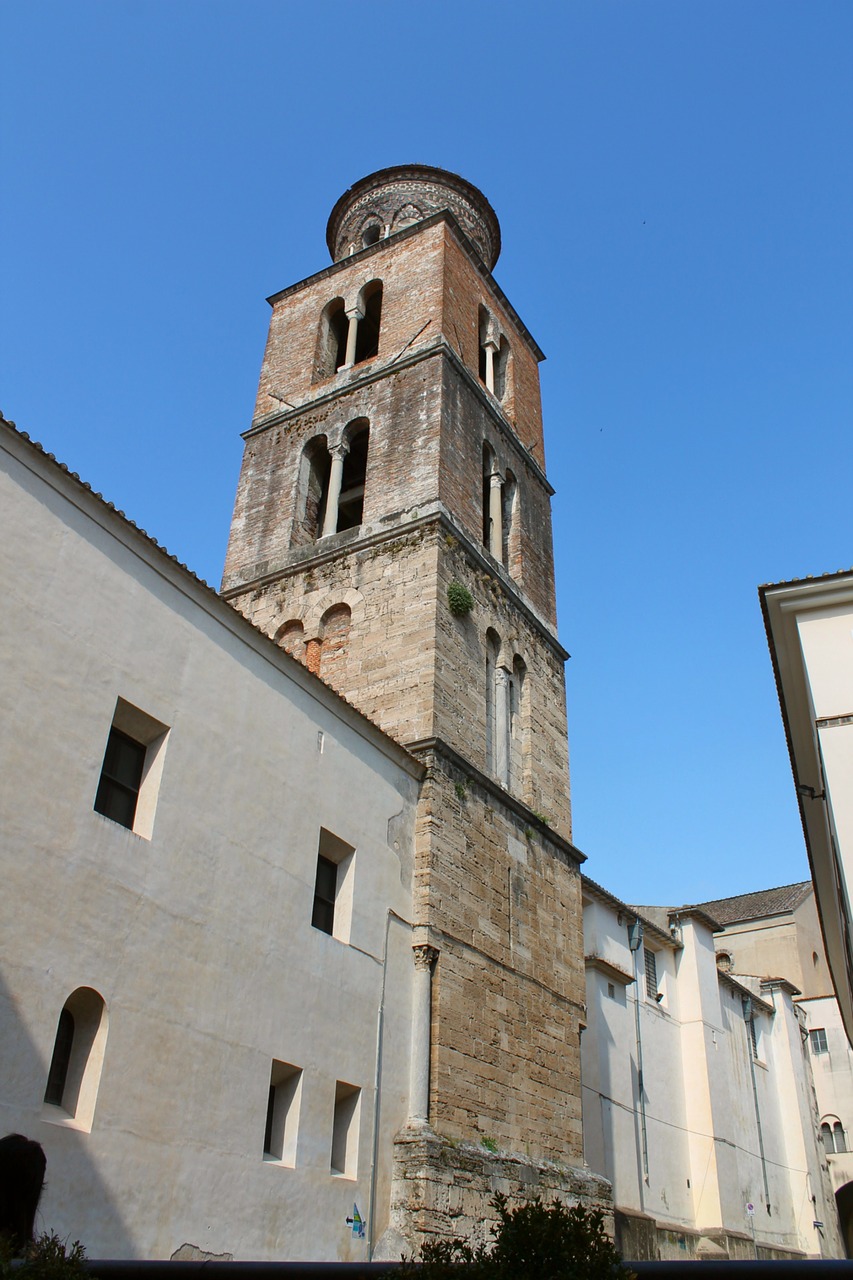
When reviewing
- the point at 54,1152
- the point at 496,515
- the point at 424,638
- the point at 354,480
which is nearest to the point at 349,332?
the point at 354,480

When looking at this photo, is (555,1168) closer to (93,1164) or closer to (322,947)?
(322,947)

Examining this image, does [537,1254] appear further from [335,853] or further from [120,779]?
[335,853]

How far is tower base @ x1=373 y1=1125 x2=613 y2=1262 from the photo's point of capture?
11.4 meters

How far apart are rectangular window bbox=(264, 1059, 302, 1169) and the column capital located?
8.70 ft

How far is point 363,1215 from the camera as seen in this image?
1117 cm

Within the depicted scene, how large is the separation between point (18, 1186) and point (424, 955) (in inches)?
357

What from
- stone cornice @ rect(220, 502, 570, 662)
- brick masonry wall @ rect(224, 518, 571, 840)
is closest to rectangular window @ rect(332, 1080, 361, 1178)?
brick masonry wall @ rect(224, 518, 571, 840)

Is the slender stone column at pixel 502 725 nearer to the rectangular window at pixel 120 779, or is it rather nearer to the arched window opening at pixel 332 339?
the rectangular window at pixel 120 779

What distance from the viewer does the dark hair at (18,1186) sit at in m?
4.48

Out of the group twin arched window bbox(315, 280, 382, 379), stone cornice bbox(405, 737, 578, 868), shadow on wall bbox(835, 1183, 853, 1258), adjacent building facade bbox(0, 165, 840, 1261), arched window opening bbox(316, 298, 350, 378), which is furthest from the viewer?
shadow on wall bbox(835, 1183, 853, 1258)

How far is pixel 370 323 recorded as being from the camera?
79.0 ft

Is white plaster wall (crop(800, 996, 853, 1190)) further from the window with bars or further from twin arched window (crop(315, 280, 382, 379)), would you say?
twin arched window (crop(315, 280, 382, 379))

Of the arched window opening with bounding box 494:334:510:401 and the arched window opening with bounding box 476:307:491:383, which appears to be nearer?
the arched window opening with bounding box 494:334:510:401

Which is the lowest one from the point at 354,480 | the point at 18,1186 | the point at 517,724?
the point at 18,1186
